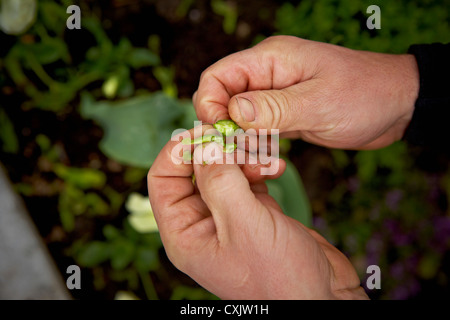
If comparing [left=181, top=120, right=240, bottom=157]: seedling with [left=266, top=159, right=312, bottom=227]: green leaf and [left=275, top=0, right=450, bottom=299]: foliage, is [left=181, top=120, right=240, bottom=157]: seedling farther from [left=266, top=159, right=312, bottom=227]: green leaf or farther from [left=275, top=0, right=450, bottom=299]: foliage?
[left=275, top=0, right=450, bottom=299]: foliage

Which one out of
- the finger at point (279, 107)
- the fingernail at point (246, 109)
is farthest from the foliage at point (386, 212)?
the fingernail at point (246, 109)

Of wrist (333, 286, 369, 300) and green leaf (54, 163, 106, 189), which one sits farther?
green leaf (54, 163, 106, 189)

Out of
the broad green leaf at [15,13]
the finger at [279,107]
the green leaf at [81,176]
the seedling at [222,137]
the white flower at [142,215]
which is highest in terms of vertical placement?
the broad green leaf at [15,13]

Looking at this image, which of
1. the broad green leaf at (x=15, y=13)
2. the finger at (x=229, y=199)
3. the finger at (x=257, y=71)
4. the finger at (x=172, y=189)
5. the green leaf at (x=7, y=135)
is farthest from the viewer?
the green leaf at (x=7, y=135)

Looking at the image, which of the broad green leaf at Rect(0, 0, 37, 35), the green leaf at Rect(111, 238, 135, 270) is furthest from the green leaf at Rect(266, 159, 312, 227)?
the broad green leaf at Rect(0, 0, 37, 35)

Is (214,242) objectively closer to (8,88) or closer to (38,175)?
(38,175)

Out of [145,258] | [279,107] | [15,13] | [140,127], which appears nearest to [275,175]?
[279,107]

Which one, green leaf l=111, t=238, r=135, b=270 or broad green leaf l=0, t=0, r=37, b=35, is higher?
broad green leaf l=0, t=0, r=37, b=35

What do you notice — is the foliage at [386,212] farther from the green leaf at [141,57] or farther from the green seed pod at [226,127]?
the green seed pod at [226,127]
